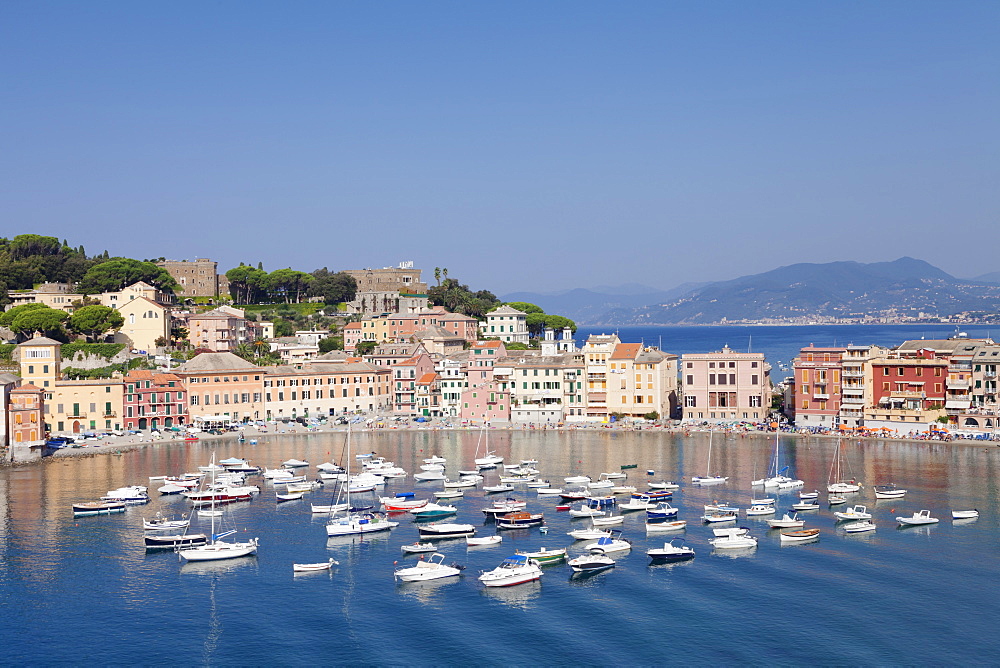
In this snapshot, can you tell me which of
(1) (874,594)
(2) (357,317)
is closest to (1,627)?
(1) (874,594)

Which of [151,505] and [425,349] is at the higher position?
[425,349]

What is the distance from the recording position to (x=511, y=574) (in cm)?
3712

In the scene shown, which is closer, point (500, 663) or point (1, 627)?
point (500, 663)

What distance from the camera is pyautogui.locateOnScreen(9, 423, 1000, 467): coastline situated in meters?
66.4

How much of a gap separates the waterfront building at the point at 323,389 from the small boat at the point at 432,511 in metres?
37.4

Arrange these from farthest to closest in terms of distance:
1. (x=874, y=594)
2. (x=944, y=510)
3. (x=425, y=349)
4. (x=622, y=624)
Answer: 1. (x=425, y=349)
2. (x=944, y=510)
3. (x=874, y=594)
4. (x=622, y=624)

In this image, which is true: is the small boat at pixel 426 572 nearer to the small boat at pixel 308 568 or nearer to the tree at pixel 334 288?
the small boat at pixel 308 568

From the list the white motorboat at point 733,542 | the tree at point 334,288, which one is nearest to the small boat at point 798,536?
the white motorboat at point 733,542

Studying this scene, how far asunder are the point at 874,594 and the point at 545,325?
99.3 meters

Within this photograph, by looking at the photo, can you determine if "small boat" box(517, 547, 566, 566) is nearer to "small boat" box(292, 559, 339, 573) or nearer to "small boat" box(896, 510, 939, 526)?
"small boat" box(292, 559, 339, 573)

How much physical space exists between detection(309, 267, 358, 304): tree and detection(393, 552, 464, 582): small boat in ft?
298

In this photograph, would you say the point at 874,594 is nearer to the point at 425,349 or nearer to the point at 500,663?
the point at 500,663

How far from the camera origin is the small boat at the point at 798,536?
141 ft

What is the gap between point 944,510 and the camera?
154 ft
